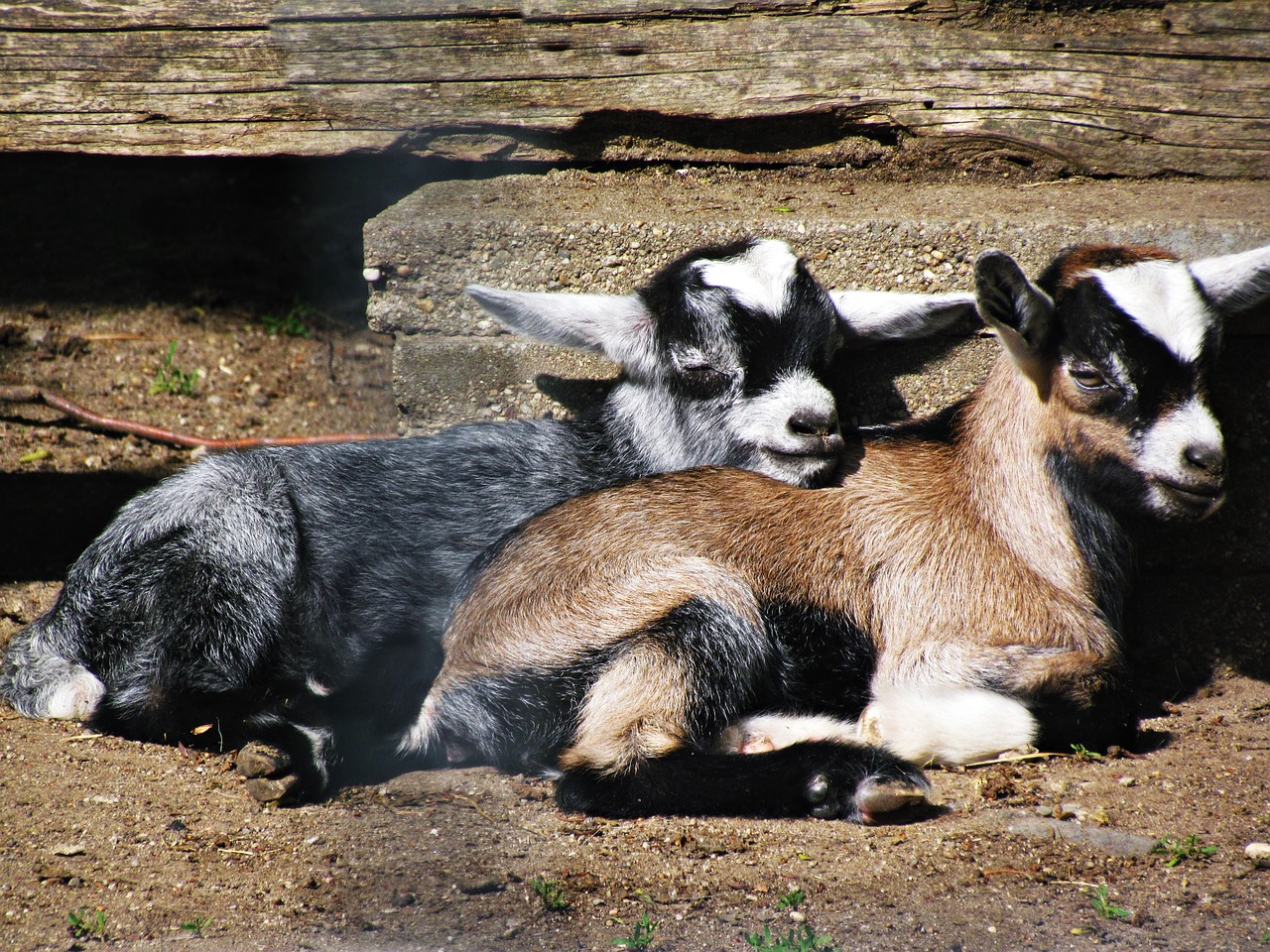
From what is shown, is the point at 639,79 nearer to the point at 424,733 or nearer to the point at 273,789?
the point at 424,733

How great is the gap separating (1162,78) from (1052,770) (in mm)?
2627

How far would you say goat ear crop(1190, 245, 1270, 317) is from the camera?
3.18 meters

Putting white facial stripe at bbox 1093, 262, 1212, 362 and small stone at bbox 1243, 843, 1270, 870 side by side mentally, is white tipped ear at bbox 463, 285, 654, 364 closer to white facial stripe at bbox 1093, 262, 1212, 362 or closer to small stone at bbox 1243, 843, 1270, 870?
white facial stripe at bbox 1093, 262, 1212, 362

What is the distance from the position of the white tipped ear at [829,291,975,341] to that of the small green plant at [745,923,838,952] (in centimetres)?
212

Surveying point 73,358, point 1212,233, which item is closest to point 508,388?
point 1212,233

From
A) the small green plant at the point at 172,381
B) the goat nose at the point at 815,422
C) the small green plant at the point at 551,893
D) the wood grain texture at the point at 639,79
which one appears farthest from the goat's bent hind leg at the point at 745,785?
the small green plant at the point at 172,381

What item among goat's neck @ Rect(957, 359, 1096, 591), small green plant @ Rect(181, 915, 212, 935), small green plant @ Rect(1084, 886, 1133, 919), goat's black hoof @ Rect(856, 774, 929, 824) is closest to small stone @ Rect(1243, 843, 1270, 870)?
small green plant @ Rect(1084, 886, 1133, 919)

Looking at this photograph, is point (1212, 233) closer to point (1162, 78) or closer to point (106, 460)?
point (1162, 78)

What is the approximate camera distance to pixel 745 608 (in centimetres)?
317

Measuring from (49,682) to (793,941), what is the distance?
271cm

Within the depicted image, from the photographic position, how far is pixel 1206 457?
293 centimetres

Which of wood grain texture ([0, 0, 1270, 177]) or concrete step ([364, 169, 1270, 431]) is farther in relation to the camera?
wood grain texture ([0, 0, 1270, 177])

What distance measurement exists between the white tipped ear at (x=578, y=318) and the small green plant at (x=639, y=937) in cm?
210

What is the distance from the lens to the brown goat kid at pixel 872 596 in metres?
3.00
